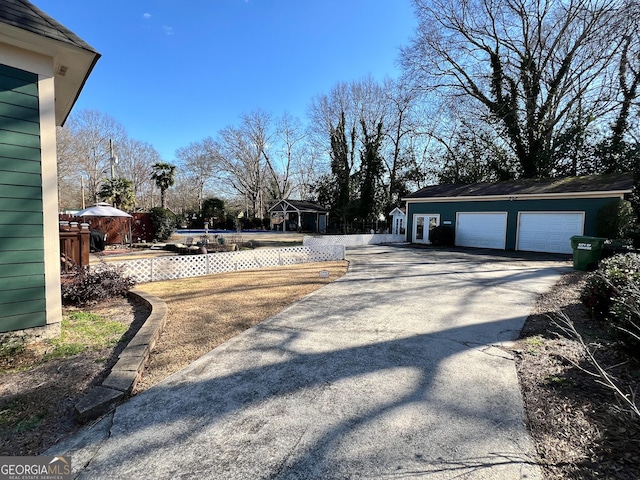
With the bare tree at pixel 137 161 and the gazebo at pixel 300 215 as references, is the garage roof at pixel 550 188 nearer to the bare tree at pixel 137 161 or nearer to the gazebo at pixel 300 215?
the gazebo at pixel 300 215

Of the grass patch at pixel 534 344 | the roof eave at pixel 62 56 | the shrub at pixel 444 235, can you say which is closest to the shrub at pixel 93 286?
the roof eave at pixel 62 56

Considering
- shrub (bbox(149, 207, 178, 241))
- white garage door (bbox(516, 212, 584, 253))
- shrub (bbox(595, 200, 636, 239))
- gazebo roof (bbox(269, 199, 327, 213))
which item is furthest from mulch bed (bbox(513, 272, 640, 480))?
gazebo roof (bbox(269, 199, 327, 213))

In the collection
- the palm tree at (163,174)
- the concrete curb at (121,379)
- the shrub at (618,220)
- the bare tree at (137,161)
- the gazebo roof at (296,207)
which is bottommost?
the concrete curb at (121,379)

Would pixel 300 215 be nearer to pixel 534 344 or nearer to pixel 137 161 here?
pixel 137 161

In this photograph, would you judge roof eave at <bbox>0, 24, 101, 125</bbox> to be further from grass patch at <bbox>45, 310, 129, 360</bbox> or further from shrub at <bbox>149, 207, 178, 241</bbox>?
shrub at <bbox>149, 207, 178, 241</bbox>

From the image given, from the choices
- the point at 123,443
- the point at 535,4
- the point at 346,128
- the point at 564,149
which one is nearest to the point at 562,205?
the point at 564,149

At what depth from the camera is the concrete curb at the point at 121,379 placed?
2471 mm

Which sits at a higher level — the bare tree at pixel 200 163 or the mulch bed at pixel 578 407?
the bare tree at pixel 200 163

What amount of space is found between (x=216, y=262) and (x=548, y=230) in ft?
48.9

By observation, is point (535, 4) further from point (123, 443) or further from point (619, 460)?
point (123, 443)

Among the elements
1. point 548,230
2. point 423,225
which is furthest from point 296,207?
point 548,230

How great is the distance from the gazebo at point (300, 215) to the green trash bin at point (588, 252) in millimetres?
27460

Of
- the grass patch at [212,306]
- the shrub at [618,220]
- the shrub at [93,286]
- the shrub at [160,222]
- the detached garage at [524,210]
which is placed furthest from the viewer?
the shrub at [160,222]

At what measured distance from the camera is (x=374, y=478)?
5.98 feet
